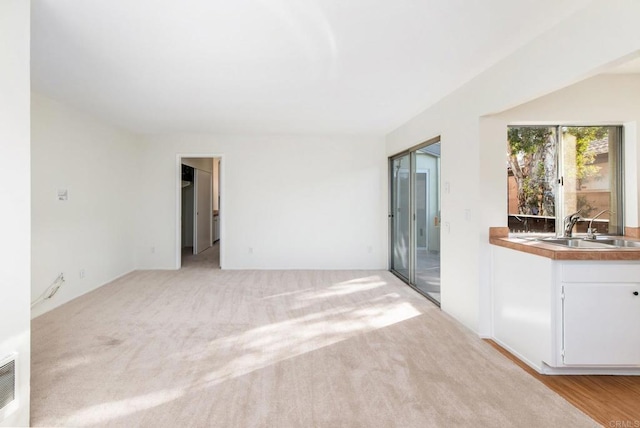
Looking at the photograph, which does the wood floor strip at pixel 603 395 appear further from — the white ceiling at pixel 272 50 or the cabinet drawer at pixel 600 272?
the white ceiling at pixel 272 50

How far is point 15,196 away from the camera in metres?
1.72

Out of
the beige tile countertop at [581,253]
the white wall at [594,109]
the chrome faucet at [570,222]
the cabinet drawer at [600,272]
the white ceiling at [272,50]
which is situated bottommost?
the cabinet drawer at [600,272]

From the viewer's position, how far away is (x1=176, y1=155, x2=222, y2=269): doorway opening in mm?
7508

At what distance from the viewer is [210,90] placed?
359cm

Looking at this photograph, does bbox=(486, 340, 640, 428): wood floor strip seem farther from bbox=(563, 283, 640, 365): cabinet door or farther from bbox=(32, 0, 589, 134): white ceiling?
bbox=(32, 0, 589, 134): white ceiling

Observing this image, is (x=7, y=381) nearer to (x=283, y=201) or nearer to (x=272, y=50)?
(x=272, y=50)

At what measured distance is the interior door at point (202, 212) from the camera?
25.6 feet

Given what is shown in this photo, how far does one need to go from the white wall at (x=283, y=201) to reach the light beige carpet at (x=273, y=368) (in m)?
1.84

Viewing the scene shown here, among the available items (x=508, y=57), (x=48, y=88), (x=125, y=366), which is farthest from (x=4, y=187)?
(x=508, y=57)

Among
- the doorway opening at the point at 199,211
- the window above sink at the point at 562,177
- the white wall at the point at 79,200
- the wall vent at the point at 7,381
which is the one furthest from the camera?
the doorway opening at the point at 199,211

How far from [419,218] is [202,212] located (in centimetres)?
562

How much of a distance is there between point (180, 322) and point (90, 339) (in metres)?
0.77

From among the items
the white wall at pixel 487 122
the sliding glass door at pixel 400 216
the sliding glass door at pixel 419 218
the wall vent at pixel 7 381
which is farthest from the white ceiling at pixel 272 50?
the wall vent at pixel 7 381

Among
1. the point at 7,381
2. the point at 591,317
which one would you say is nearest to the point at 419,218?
the point at 591,317
